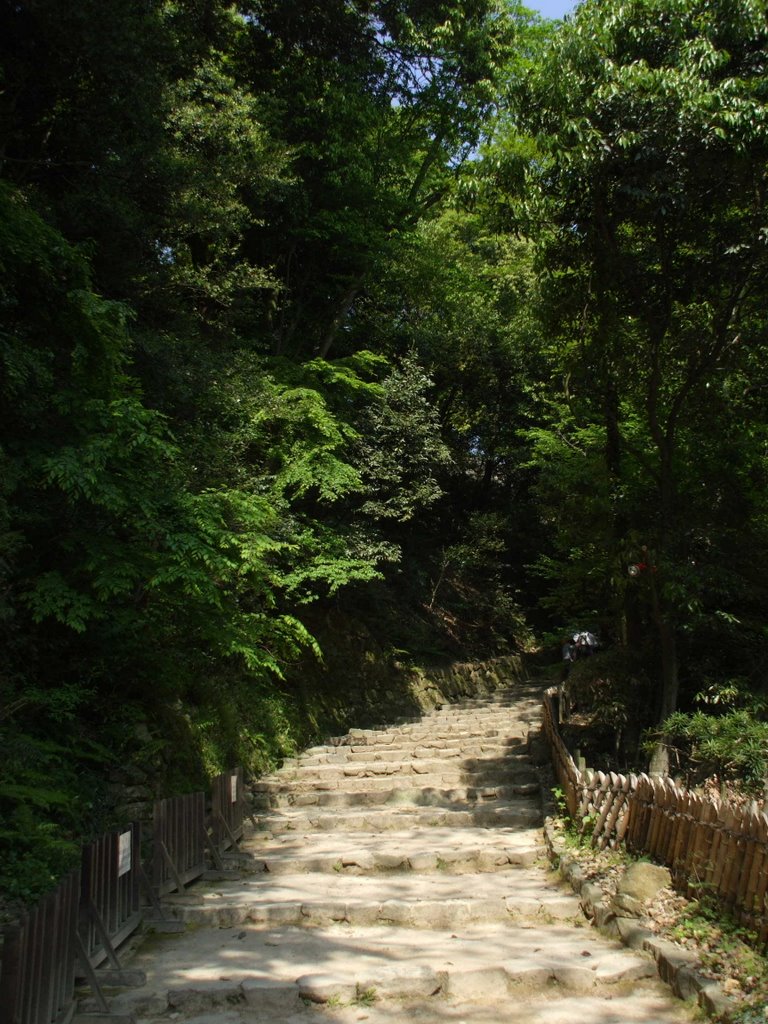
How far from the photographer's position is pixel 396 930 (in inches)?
241

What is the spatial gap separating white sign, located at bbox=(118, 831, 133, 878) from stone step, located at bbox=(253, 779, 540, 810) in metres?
5.31

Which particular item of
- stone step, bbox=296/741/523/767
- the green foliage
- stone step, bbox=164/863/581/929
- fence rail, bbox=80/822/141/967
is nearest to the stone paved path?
stone step, bbox=164/863/581/929

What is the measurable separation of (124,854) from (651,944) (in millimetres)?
3535

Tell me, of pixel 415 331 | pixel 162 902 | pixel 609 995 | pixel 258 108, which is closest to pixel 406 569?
pixel 415 331

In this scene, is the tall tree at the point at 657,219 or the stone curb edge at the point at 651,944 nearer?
the stone curb edge at the point at 651,944

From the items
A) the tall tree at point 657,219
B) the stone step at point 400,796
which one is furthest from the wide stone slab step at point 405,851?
the tall tree at point 657,219

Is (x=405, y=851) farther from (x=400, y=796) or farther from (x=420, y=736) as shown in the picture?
(x=420, y=736)

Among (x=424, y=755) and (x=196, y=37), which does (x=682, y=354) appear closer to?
(x=424, y=755)

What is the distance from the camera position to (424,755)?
12531 millimetres

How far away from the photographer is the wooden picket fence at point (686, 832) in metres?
4.74

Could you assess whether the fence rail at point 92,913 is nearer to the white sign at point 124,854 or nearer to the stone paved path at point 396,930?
the white sign at point 124,854

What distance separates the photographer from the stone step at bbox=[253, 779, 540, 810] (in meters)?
10.6

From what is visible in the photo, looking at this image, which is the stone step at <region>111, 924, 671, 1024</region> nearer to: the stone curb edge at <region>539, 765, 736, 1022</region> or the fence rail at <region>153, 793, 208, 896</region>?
the stone curb edge at <region>539, 765, 736, 1022</region>

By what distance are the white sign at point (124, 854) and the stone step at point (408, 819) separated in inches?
171
